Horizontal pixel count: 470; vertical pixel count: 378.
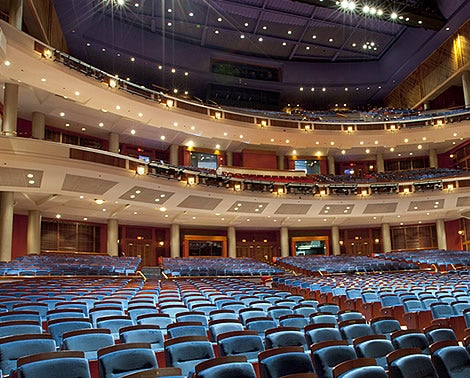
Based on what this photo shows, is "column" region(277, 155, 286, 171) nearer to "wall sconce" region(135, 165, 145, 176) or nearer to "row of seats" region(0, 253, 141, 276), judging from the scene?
"wall sconce" region(135, 165, 145, 176)

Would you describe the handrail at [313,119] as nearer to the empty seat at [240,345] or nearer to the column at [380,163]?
the column at [380,163]

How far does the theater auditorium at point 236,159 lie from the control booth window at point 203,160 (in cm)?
19

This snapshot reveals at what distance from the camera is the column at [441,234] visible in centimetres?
2399

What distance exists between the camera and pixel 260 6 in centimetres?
2244

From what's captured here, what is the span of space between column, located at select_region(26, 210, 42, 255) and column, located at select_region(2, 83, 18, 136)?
4467 mm

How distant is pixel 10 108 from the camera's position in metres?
14.7

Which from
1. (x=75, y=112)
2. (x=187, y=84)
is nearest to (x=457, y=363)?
(x=75, y=112)

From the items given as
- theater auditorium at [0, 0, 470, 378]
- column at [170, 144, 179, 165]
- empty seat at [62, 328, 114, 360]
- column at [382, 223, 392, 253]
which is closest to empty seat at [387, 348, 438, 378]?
theater auditorium at [0, 0, 470, 378]

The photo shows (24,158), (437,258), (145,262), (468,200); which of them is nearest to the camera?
(24,158)

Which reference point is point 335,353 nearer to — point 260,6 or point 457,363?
Result: point 457,363

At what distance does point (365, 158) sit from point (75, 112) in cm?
1788

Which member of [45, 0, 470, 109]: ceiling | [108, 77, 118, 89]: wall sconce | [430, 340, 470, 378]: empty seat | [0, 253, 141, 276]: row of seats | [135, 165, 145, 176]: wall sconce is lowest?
[430, 340, 470, 378]: empty seat

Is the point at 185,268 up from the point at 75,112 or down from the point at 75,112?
down

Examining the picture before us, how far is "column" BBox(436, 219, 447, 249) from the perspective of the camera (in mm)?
23987
